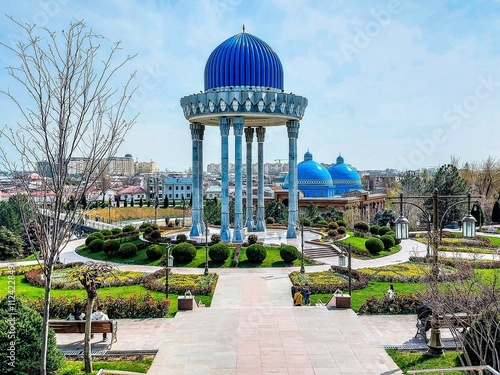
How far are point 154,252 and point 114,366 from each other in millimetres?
18000

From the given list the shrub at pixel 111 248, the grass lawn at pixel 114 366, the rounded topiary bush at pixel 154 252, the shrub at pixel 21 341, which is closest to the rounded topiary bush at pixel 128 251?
the shrub at pixel 111 248

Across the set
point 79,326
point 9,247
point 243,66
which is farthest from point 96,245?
point 79,326

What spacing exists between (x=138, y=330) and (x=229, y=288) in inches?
302

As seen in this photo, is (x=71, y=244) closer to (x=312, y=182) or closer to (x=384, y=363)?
(x=384, y=363)

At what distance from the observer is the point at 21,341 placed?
11.0 metres

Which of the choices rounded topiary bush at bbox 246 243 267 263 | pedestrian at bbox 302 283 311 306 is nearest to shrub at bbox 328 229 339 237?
rounded topiary bush at bbox 246 243 267 263

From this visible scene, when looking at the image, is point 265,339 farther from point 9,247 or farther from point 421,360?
point 9,247

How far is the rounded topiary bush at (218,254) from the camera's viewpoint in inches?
1173

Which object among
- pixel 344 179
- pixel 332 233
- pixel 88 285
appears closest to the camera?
pixel 88 285

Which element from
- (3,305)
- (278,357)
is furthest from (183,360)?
(3,305)

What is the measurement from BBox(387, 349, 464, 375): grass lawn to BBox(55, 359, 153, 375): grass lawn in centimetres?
676

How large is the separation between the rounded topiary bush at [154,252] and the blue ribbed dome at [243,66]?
11.8 m

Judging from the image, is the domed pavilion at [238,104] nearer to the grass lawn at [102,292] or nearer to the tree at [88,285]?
the grass lawn at [102,292]

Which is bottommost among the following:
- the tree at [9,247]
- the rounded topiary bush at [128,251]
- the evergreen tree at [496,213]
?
the tree at [9,247]
